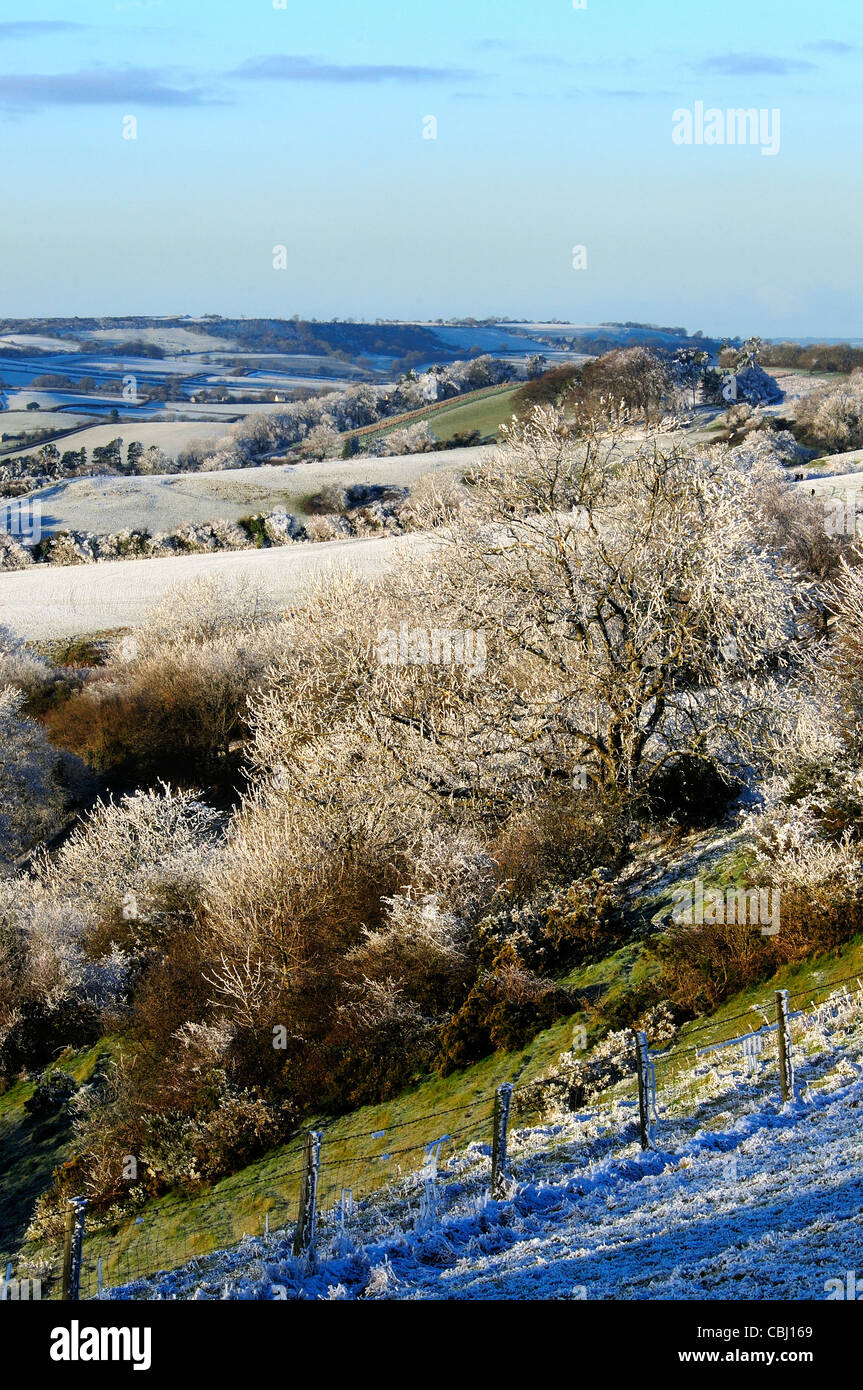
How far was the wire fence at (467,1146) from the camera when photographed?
34.3ft

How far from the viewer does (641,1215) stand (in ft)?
28.6

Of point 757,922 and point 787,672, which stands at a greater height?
point 787,672

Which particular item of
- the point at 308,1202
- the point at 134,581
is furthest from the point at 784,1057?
the point at 134,581

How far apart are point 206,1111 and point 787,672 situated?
11476mm

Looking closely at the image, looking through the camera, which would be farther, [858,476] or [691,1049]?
[858,476]

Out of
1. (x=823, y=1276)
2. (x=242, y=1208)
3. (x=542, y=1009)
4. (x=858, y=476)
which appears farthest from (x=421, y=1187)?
(x=858, y=476)

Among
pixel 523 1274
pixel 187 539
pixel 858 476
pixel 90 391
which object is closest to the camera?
pixel 523 1274

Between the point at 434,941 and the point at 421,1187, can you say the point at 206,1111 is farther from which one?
the point at 421,1187

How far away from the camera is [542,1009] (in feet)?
47.6

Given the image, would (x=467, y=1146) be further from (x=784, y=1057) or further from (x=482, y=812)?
(x=482, y=812)

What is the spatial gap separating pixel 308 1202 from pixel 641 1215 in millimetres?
2892

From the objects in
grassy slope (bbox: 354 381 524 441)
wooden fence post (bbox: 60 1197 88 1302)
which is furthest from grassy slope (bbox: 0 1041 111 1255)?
grassy slope (bbox: 354 381 524 441)

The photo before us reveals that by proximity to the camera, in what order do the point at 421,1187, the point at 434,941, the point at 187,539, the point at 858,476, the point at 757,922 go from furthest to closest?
the point at 187,539 → the point at 858,476 → the point at 434,941 → the point at 757,922 → the point at 421,1187

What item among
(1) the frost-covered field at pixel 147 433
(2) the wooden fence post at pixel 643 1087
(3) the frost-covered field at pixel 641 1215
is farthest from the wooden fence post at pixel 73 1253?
(1) the frost-covered field at pixel 147 433
